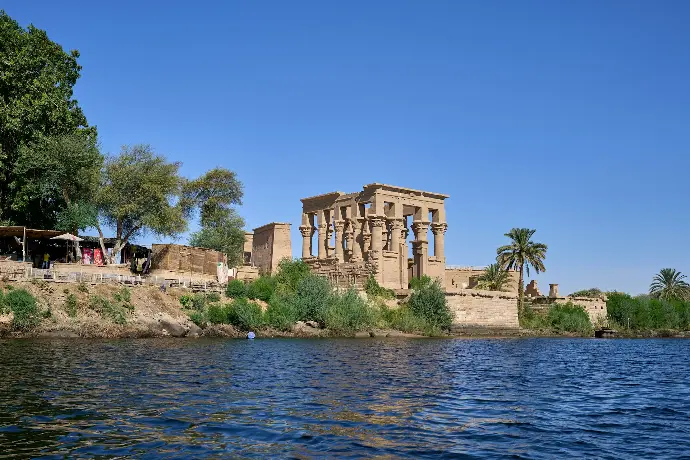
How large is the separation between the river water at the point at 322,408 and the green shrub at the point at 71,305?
357 inches

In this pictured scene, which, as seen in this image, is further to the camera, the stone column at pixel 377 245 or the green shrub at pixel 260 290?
the stone column at pixel 377 245

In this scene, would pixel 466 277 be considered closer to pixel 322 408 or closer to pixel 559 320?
pixel 559 320

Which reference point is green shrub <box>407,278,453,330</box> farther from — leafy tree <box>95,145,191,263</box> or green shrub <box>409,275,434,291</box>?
leafy tree <box>95,145,191,263</box>

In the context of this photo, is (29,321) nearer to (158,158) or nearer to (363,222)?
(158,158)

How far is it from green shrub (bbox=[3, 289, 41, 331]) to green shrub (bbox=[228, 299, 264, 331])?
12.0m

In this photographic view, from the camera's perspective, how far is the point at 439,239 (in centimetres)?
6069

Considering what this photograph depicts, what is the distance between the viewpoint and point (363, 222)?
60125 millimetres

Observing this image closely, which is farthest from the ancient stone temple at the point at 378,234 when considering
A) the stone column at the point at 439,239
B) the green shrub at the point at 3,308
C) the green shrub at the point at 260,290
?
the green shrub at the point at 3,308

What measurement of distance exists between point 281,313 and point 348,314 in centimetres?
491

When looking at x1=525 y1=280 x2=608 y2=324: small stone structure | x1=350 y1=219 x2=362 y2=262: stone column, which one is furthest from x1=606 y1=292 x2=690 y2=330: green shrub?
x1=350 y1=219 x2=362 y2=262: stone column

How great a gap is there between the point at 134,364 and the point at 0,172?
32879mm

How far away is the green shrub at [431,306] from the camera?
52438mm

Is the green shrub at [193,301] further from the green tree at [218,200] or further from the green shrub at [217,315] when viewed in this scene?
the green tree at [218,200]

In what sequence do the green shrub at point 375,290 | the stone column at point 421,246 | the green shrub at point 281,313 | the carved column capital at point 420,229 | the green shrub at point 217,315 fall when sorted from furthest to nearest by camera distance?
the stone column at point 421,246, the carved column capital at point 420,229, the green shrub at point 375,290, the green shrub at point 281,313, the green shrub at point 217,315
